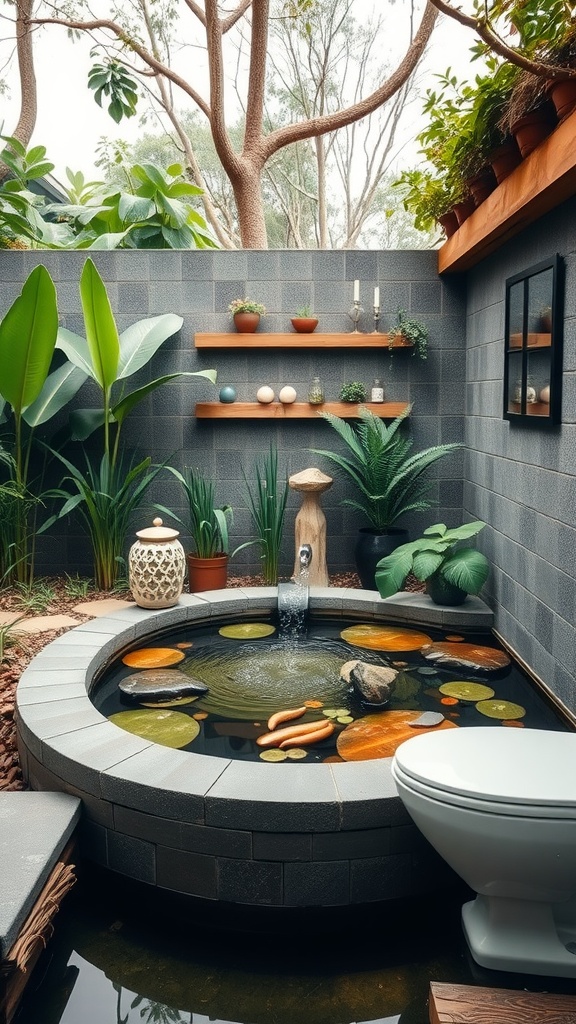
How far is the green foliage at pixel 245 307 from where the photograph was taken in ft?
14.8

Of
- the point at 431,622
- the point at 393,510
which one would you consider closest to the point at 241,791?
the point at 431,622

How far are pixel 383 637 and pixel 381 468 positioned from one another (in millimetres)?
1074

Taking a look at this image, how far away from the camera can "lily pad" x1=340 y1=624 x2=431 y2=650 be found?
3.40 m

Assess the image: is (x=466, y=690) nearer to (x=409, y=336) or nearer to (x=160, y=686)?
(x=160, y=686)

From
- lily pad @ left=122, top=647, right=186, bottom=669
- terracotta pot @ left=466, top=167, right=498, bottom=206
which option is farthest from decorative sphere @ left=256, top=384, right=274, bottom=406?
lily pad @ left=122, top=647, right=186, bottom=669

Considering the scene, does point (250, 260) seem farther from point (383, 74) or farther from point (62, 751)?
point (383, 74)

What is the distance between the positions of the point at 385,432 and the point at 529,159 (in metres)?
1.81

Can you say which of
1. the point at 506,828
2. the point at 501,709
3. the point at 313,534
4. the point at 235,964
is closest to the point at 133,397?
the point at 313,534

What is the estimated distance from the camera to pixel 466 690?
114 inches

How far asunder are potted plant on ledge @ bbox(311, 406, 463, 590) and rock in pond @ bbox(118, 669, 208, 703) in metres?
1.58

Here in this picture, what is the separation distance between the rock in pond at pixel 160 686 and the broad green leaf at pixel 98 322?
1802 mm

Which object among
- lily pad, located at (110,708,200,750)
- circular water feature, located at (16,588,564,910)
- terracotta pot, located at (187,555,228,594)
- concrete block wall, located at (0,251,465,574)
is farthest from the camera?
concrete block wall, located at (0,251,465,574)

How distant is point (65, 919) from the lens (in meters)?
1.90

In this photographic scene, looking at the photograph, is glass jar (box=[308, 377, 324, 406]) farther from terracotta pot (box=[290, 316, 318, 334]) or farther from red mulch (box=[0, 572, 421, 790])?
red mulch (box=[0, 572, 421, 790])
